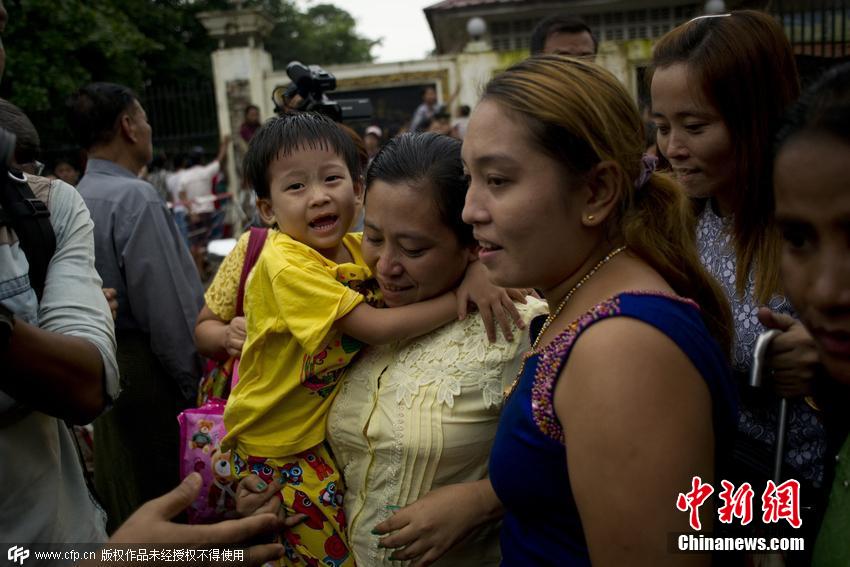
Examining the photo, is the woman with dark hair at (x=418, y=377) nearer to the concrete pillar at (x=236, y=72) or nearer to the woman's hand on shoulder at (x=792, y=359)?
the woman's hand on shoulder at (x=792, y=359)

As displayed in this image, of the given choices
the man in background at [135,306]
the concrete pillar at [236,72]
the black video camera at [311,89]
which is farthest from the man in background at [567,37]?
the concrete pillar at [236,72]

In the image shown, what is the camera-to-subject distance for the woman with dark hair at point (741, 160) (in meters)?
1.89

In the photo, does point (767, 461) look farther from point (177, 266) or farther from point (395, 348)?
point (177, 266)

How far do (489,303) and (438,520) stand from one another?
55cm

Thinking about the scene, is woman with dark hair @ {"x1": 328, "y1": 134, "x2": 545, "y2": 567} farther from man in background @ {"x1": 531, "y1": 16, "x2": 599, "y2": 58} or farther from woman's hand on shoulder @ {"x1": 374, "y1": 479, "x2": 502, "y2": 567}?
man in background @ {"x1": 531, "y1": 16, "x2": 599, "y2": 58}

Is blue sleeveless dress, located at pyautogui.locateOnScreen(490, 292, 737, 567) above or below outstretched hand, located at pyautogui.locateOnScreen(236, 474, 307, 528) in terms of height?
above

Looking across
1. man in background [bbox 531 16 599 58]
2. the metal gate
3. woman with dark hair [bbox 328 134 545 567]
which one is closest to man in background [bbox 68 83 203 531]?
woman with dark hair [bbox 328 134 545 567]

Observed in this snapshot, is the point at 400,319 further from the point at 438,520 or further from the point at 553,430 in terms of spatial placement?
the point at 553,430

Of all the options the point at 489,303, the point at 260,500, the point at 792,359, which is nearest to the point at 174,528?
the point at 260,500

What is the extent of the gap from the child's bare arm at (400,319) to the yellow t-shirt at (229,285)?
912mm

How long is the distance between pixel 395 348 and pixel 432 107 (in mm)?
10860

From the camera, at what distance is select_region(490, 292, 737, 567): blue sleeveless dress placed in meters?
1.34

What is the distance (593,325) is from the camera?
1363 millimetres

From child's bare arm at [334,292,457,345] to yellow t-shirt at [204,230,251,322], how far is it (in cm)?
91
